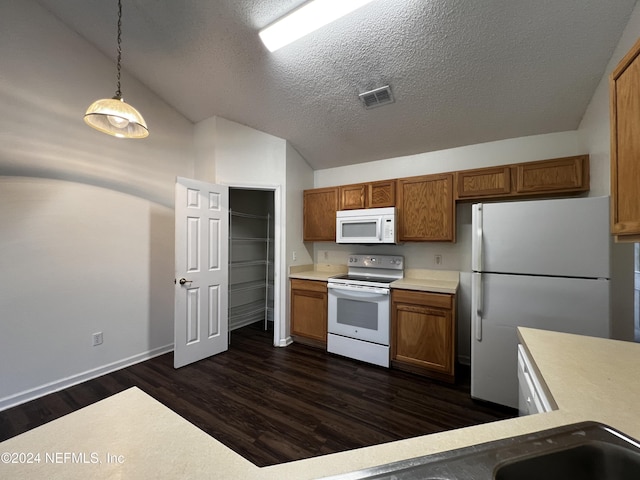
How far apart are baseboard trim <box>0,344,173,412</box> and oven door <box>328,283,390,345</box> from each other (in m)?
2.12

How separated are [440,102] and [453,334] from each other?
219cm

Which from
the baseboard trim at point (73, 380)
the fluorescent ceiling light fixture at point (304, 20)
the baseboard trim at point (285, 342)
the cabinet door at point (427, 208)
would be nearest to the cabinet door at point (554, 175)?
the cabinet door at point (427, 208)

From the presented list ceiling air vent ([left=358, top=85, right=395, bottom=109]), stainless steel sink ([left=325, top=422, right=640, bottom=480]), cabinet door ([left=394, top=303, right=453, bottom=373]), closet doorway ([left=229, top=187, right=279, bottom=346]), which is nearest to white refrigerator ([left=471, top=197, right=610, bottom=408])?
cabinet door ([left=394, top=303, right=453, bottom=373])

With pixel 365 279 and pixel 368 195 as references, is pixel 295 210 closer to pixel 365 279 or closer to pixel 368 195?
pixel 368 195

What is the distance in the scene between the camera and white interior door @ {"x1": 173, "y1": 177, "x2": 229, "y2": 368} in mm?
2637

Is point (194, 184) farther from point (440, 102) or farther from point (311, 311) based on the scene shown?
point (440, 102)

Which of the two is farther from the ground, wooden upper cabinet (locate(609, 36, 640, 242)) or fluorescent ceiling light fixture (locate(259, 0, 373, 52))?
fluorescent ceiling light fixture (locate(259, 0, 373, 52))

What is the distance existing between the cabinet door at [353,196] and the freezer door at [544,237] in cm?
131

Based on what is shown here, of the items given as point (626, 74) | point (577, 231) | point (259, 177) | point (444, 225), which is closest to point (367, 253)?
Result: point (444, 225)

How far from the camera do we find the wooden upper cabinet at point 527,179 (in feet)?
7.00

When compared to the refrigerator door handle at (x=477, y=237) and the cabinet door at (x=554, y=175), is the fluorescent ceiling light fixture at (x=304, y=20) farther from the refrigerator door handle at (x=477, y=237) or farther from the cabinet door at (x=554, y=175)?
the cabinet door at (x=554, y=175)

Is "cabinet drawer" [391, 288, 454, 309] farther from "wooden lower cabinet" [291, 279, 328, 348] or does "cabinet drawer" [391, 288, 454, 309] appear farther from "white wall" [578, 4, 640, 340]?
"white wall" [578, 4, 640, 340]

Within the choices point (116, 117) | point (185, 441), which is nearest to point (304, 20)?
point (116, 117)

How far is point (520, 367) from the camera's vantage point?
1395 mm
